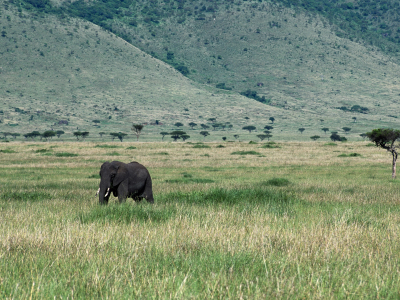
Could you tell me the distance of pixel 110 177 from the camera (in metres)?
9.98

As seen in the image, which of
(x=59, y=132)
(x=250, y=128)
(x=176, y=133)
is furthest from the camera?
(x=250, y=128)

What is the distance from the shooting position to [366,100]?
164 meters

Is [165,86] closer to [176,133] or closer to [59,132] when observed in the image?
[176,133]

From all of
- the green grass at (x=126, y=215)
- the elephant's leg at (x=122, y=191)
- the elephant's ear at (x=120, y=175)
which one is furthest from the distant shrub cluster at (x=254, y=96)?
the green grass at (x=126, y=215)

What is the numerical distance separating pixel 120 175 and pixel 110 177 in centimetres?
25

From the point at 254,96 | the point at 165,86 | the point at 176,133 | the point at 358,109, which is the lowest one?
the point at 176,133

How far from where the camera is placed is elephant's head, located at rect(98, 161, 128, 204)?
32.2ft

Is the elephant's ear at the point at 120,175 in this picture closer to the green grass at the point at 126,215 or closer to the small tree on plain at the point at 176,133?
the green grass at the point at 126,215

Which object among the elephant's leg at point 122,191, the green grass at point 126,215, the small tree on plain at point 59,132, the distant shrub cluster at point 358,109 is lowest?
the small tree on plain at point 59,132

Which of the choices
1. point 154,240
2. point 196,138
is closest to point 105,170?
point 154,240

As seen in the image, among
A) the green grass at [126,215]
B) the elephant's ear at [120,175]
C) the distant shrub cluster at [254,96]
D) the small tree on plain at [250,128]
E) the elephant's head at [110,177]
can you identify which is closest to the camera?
the green grass at [126,215]

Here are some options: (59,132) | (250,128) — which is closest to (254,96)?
(250,128)

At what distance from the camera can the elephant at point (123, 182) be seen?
9.90 meters

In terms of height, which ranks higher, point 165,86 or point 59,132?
point 165,86
